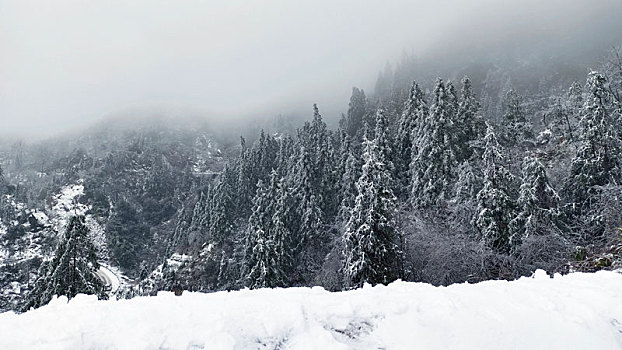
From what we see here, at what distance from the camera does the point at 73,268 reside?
87.6 feet

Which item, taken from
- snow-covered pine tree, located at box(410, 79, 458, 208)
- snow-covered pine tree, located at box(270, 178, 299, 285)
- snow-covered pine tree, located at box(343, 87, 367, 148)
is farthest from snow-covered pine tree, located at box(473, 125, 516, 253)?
snow-covered pine tree, located at box(343, 87, 367, 148)

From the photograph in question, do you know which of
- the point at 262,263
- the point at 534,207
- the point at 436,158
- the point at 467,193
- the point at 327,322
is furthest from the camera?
the point at 262,263

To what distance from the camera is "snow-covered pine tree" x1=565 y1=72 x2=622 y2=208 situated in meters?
24.2

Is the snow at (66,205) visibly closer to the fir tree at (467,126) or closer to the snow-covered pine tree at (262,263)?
the snow-covered pine tree at (262,263)

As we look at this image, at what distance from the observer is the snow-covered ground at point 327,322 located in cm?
439

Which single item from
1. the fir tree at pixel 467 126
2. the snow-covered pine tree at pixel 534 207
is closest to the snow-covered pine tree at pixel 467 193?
the snow-covered pine tree at pixel 534 207

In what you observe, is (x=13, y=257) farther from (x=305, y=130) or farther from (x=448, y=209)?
(x=448, y=209)

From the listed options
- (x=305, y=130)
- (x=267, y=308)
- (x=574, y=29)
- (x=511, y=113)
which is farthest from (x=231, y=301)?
(x=574, y=29)

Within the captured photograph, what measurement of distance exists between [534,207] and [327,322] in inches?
792

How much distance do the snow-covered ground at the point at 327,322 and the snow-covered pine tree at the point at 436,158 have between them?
2495cm

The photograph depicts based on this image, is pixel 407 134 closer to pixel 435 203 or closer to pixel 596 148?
pixel 435 203

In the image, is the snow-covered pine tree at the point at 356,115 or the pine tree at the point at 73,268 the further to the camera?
the snow-covered pine tree at the point at 356,115

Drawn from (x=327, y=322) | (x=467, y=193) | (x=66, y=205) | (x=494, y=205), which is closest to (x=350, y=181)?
(x=467, y=193)

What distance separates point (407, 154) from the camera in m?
41.4
